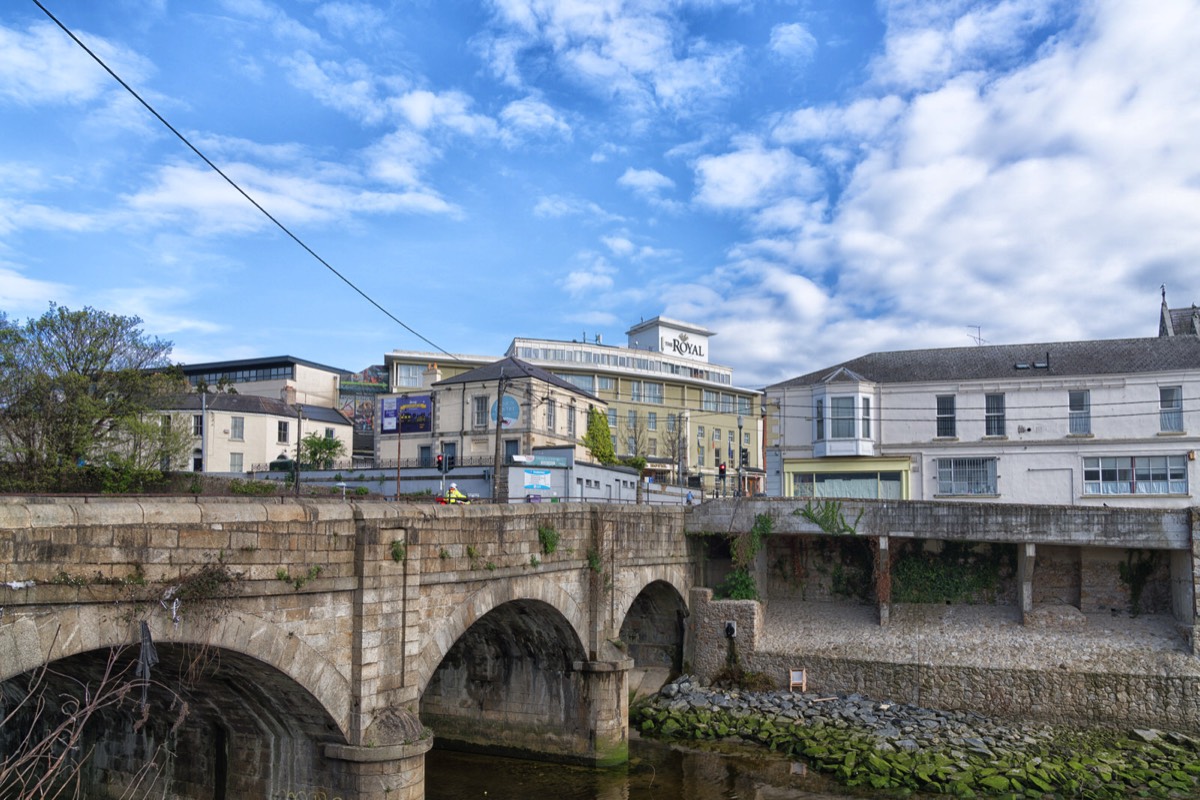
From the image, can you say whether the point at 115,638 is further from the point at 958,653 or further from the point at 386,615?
the point at 958,653

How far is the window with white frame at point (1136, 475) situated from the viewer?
3581 centimetres

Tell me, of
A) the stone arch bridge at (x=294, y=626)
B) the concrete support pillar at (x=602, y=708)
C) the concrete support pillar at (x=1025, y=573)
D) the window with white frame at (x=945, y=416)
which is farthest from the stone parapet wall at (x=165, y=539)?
the window with white frame at (x=945, y=416)

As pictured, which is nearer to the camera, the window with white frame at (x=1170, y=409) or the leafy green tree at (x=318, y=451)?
the window with white frame at (x=1170, y=409)

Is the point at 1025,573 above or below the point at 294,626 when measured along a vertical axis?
below

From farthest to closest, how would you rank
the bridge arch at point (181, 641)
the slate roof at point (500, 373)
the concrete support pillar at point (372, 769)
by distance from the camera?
the slate roof at point (500, 373) → the concrete support pillar at point (372, 769) → the bridge arch at point (181, 641)

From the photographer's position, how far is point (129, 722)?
1616 centimetres

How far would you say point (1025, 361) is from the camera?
3881cm

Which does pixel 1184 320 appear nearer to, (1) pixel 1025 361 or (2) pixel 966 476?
(1) pixel 1025 361

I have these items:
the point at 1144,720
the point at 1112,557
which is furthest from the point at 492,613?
the point at 1112,557

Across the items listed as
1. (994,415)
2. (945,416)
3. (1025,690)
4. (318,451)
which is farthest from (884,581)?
(318,451)

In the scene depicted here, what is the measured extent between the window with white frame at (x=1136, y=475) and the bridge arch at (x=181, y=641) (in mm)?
32157

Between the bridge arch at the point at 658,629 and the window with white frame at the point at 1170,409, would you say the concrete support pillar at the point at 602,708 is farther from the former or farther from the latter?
the window with white frame at the point at 1170,409

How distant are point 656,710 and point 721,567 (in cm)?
648

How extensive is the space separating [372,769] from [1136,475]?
32589mm
